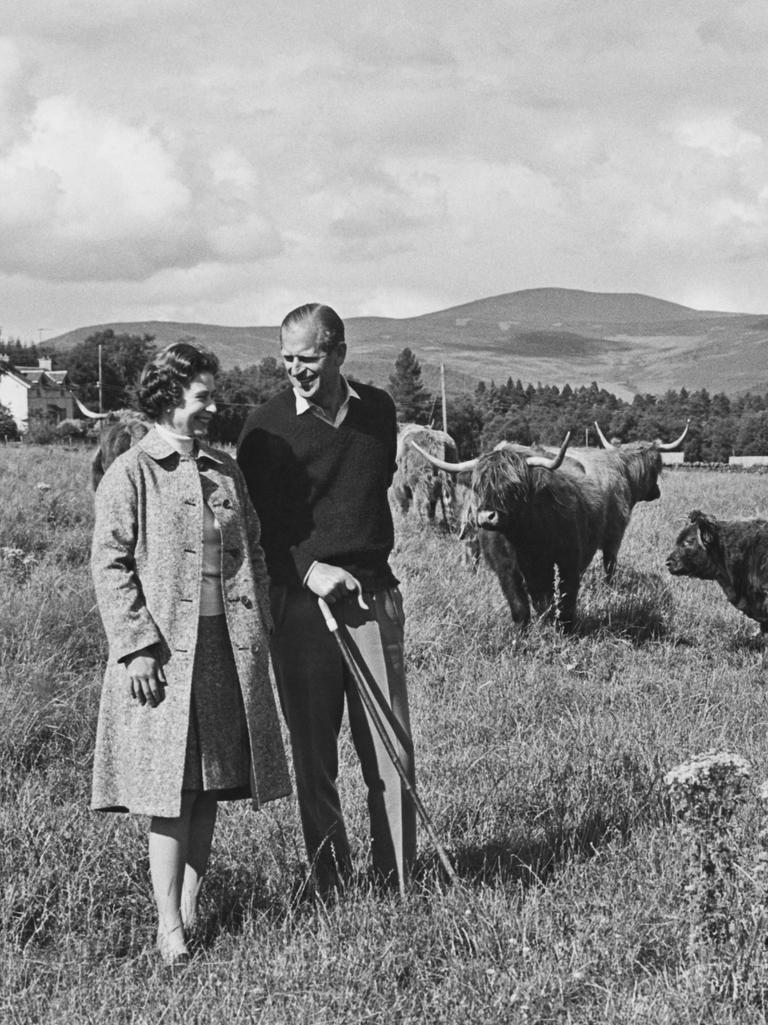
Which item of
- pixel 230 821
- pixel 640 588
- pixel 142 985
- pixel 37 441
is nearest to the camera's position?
pixel 142 985

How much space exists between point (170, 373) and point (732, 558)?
6.93 metres

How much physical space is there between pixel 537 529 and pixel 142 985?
20.6 ft

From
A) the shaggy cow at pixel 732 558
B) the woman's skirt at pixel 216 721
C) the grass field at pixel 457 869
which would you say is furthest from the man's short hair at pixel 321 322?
the shaggy cow at pixel 732 558

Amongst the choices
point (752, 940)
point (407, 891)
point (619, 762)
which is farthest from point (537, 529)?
point (752, 940)

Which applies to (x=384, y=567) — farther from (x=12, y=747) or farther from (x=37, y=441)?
(x=37, y=441)

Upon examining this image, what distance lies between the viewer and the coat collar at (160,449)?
4.03m

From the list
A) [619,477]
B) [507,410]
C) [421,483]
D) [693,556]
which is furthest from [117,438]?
[507,410]

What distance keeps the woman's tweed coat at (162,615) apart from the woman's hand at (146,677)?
23 mm

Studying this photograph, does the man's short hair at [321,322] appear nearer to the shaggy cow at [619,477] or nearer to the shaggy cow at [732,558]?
the shaggy cow at [732,558]

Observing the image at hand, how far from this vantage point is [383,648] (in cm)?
447

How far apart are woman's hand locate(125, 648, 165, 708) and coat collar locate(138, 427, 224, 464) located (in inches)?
25.3

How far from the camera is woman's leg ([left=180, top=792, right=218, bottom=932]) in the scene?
160 inches

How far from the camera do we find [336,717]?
14.8 feet

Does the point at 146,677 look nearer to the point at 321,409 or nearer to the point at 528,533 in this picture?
the point at 321,409
